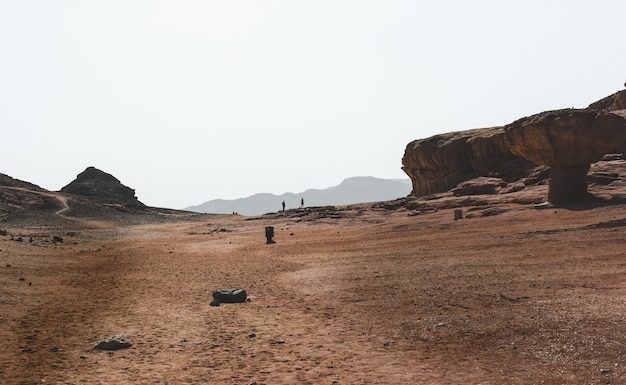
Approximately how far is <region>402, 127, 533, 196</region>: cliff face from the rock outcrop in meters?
71.4

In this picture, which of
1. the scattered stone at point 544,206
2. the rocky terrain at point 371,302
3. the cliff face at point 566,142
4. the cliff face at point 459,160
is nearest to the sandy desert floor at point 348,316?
the rocky terrain at point 371,302

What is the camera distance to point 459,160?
68312mm

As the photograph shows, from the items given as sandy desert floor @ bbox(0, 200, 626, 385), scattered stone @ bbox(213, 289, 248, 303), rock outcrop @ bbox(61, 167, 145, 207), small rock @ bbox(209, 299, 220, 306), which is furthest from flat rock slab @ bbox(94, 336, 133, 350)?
rock outcrop @ bbox(61, 167, 145, 207)

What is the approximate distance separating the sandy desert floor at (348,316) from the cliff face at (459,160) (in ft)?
111

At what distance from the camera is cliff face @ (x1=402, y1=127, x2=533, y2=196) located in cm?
6127

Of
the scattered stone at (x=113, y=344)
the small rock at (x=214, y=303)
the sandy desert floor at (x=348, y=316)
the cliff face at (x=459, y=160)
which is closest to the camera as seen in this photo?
the sandy desert floor at (x=348, y=316)

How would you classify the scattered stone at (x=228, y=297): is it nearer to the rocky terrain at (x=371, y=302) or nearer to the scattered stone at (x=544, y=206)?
the rocky terrain at (x=371, y=302)

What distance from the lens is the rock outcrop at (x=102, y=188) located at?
392 ft

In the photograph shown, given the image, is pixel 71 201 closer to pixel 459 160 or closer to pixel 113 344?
pixel 459 160

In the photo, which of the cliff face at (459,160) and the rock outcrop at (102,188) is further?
the rock outcrop at (102,188)

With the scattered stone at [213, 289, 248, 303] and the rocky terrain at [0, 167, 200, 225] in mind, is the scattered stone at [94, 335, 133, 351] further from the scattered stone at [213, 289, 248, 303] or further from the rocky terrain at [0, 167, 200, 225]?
the rocky terrain at [0, 167, 200, 225]

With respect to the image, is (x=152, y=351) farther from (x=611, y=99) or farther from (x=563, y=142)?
(x=611, y=99)

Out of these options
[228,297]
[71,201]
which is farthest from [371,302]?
[71,201]

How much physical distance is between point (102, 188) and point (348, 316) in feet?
412
